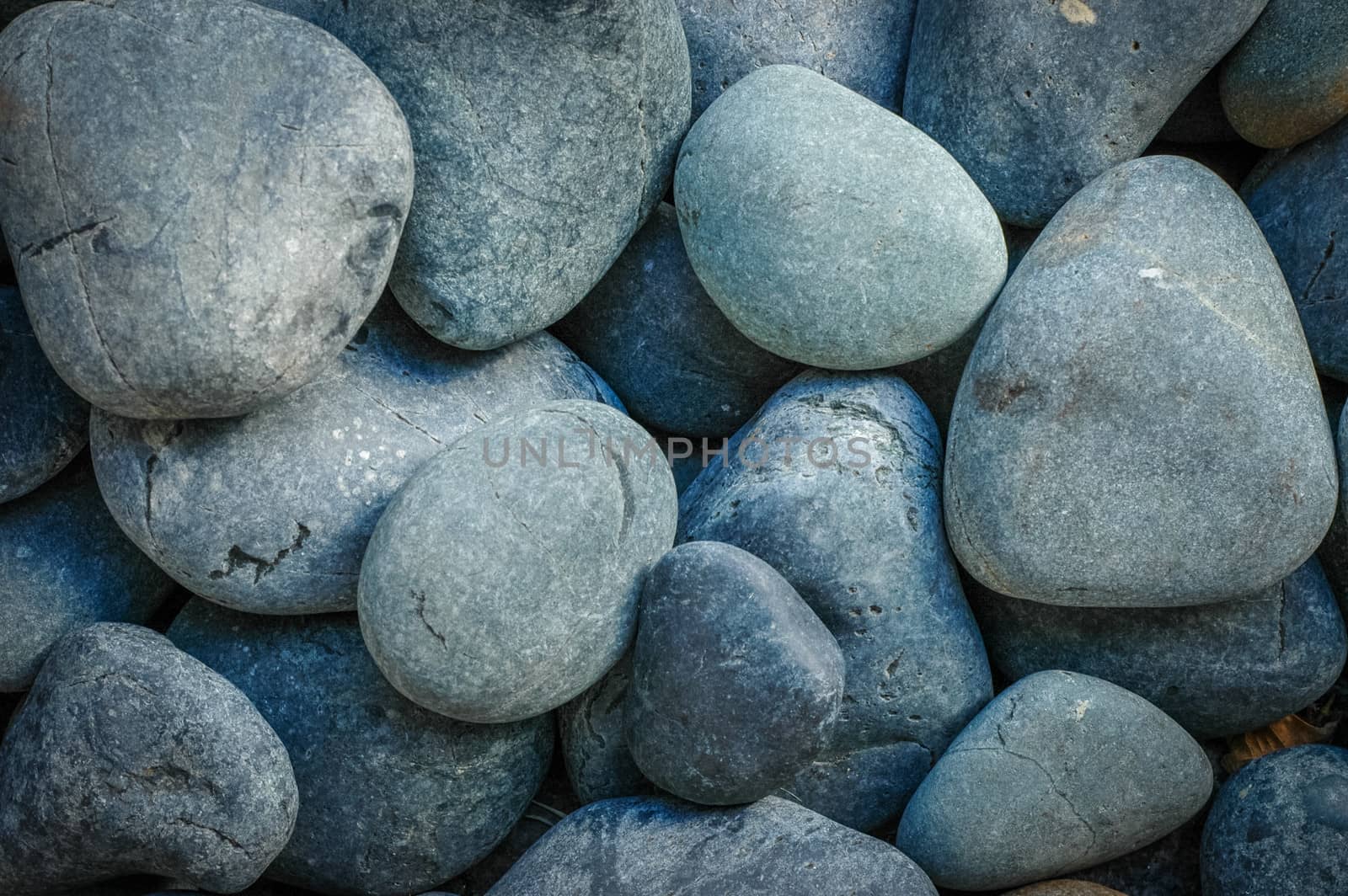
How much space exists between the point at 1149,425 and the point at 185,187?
1.39 meters

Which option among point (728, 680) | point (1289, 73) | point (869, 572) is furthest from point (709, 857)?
point (1289, 73)

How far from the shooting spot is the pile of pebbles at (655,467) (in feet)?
4.93

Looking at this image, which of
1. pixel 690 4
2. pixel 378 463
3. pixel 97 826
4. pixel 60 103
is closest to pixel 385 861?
pixel 97 826

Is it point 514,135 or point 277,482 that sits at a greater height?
point 514,135

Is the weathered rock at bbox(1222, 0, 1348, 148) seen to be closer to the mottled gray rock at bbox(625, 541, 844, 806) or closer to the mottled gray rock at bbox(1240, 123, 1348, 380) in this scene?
the mottled gray rock at bbox(1240, 123, 1348, 380)

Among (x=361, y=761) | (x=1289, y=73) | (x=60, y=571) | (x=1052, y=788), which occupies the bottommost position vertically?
(x=361, y=761)

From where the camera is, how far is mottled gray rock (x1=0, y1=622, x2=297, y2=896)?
1586 mm

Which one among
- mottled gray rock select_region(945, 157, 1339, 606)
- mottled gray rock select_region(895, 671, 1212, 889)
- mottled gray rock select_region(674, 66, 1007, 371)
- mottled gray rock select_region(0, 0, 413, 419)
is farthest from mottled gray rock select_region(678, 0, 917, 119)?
mottled gray rock select_region(895, 671, 1212, 889)

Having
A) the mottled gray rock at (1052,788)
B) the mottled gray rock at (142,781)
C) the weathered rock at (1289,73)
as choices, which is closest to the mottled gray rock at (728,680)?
the mottled gray rock at (1052,788)

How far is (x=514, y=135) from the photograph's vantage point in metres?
1.66

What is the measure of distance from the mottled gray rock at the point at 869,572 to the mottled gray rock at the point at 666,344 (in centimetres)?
19

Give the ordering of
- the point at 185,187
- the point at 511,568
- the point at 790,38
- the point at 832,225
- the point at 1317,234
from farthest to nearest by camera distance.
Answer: the point at 790,38
the point at 1317,234
the point at 832,225
the point at 511,568
the point at 185,187

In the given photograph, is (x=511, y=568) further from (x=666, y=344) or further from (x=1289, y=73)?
(x=1289, y=73)

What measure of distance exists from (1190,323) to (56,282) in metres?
1.60
